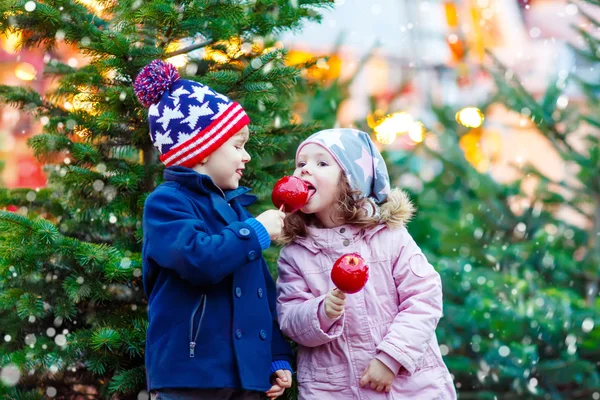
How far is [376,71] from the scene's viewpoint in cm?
1878

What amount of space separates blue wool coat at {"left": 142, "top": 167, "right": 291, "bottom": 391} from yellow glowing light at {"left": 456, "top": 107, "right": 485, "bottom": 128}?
14.8 feet

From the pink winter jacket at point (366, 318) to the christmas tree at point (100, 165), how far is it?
0.63 m

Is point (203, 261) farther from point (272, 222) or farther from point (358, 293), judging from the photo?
point (358, 293)

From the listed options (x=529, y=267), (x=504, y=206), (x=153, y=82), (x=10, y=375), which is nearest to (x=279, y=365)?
(x=153, y=82)

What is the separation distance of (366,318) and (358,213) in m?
0.39

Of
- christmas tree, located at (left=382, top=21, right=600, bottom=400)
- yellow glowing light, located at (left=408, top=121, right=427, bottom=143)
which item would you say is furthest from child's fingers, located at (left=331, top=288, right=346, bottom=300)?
yellow glowing light, located at (left=408, top=121, right=427, bottom=143)

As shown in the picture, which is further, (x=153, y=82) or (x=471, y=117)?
(x=471, y=117)

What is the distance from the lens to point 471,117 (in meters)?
6.32

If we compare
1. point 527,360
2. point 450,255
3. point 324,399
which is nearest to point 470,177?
point 450,255

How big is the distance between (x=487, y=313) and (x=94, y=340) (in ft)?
9.65

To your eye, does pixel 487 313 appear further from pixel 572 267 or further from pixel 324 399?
pixel 324 399

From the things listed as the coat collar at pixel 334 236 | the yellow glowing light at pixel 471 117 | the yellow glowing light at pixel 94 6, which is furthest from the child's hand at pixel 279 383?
the yellow glowing light at pixel 471 117

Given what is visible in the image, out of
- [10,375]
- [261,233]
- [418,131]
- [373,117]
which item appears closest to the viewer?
[261,233]

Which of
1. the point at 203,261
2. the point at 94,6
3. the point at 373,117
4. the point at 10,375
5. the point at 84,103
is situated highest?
the point at 94,6
